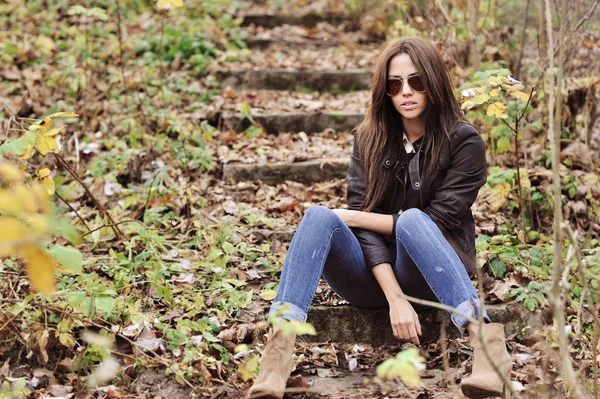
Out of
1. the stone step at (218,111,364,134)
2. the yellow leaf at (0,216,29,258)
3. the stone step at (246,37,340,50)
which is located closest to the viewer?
the yellow leaf at (0,216,29,258)

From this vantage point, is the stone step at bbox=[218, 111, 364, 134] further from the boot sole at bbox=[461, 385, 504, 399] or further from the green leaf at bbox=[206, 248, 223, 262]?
the boot sole at bbox=[461, 385, 504, 399]

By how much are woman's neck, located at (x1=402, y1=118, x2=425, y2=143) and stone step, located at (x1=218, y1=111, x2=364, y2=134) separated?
227 cm

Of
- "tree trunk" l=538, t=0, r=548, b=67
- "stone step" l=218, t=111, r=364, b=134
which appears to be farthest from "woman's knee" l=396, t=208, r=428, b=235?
"stone step" l=218, t=111, r=364, b=134

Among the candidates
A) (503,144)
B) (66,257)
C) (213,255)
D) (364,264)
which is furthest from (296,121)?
(66,257)

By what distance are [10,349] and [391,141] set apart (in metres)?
2.03

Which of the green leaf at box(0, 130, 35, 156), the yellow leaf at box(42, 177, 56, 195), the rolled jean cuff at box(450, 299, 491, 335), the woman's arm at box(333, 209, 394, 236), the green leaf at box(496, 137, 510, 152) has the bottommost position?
the rolled jean cuff at box(450, 299, 491, 335)

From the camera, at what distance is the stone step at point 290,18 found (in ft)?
25.1

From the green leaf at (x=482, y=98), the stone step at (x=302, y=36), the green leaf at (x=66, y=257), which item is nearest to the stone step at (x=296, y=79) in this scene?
the stone step at (x=302, y=36)

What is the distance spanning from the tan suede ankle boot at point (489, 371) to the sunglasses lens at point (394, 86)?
1139 mm

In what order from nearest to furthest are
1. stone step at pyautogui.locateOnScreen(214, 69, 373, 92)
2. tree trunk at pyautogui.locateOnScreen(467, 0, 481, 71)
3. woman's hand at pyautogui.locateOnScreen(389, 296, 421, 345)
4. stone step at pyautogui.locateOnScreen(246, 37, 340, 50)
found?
1. woman's hand at pyautogui.locateOnScreen(389, 296, 421, 345)
2. tree trunk at pyautogui.locateOnScreen(467, 0, 481, 71)
3. stone step at pyautogui.locateOnScreen(214, 69, 373, 92)
4. stone step at pyautogui.locateOnScreen(246, 37, 340, 50)

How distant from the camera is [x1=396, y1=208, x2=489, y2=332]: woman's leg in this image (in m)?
2.80

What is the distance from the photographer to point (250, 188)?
4793 mm

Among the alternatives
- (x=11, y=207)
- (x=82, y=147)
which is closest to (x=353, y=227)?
(x=11, y=207)

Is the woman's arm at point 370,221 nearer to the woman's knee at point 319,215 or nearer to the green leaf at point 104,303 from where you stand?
the woman's knee at point 319,215
